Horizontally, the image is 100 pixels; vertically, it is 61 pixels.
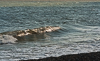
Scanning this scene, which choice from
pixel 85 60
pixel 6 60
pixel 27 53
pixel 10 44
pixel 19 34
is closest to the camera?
pixel 85 60

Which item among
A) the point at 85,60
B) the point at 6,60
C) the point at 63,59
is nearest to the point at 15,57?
the point at 6,60

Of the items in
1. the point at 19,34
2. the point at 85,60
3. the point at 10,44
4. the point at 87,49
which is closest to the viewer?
the point at 85,60

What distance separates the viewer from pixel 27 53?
499 inches

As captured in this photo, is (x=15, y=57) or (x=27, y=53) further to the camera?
(x=27, y=53)

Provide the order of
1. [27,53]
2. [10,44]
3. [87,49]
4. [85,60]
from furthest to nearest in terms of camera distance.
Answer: [10,44], [87,49], [27,53], [85,60]

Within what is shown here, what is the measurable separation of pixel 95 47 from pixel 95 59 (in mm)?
4072

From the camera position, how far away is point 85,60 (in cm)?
1037

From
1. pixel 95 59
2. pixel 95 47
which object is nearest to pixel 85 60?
pixel 95 59

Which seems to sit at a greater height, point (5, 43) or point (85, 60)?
point (85, 60)

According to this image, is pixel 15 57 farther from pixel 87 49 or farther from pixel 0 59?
pixel 87 49

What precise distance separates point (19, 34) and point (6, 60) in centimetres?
1001

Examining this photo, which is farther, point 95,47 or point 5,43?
point 5,43

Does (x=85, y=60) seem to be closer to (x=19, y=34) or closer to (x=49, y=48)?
(x=49, y=48)

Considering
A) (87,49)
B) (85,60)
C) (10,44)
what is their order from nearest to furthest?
(85,60)
(87,49)
(10,44)
